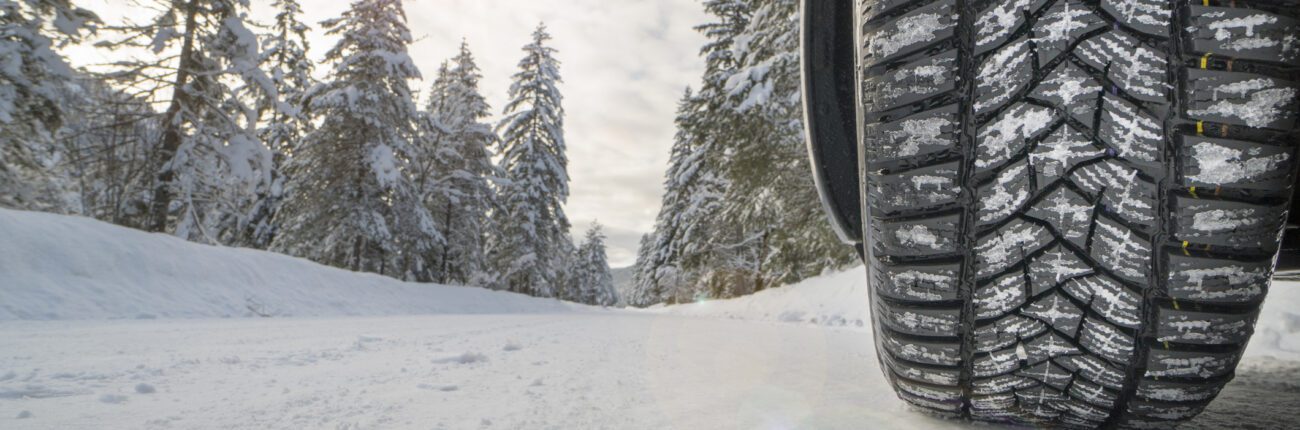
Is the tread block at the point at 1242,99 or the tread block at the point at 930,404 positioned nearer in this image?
the tread block at the point at 1242,99

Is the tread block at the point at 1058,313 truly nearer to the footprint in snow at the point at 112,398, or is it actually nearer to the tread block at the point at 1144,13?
the tread block at the point at 1144,13

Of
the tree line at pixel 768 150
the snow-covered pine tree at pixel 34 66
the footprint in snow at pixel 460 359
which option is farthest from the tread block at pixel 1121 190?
the snow-covered pine tree at pixel 34 66

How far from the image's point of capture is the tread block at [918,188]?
2.81ft

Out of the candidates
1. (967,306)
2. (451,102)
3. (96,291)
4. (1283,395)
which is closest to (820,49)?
(967,306)

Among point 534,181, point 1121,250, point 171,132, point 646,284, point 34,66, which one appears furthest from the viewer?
point 646,284

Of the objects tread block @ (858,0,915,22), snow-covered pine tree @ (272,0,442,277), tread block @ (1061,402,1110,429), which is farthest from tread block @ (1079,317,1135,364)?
snow-covered pine tree @ (272,0,442,277)

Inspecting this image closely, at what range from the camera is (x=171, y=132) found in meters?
10.0

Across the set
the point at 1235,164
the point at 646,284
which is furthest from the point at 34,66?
the point at 646,284

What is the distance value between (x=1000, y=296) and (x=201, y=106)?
43.4 ft

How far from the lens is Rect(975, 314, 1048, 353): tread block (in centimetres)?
89

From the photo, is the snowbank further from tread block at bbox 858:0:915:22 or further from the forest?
tread block at bbox 858:0:915:22

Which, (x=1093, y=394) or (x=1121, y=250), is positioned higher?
(x=1121, y=250)

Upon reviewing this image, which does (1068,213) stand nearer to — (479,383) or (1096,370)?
(1096,370)

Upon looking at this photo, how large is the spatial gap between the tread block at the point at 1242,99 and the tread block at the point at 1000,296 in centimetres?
31
